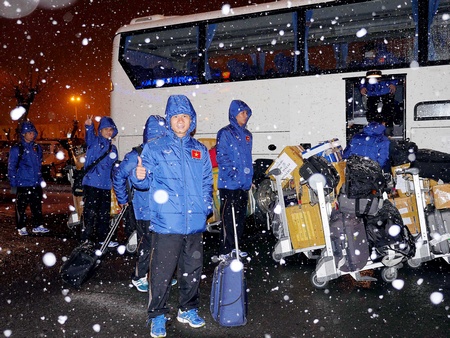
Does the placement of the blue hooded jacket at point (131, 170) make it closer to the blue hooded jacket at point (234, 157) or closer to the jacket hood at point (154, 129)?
the jacket hood at point (154, 129)

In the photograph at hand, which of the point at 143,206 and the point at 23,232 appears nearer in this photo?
the point at 143,206

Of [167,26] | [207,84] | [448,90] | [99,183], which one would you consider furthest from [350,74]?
[99,183]

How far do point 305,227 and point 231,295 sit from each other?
5.96 feet

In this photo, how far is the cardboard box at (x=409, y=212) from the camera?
5.50 meters

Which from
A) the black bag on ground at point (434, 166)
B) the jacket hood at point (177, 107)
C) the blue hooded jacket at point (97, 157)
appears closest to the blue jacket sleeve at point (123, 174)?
the jacket hood at point (177, 107)

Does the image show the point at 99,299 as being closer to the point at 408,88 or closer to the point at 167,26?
the point at 408,88

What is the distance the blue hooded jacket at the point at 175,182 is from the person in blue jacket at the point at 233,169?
192cm

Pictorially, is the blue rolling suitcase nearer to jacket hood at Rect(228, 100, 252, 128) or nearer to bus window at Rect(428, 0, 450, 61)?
jacket hood at Rect(228, 100, 252, 128)

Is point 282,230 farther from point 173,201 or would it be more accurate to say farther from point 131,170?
point 131,170

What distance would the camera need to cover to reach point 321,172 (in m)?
4.79

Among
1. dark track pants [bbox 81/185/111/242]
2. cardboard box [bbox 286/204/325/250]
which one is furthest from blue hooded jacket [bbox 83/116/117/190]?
cardboard box [bbox 286/204/325/250]

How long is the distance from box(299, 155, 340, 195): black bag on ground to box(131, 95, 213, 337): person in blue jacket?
146cm

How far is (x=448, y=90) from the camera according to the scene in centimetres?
712

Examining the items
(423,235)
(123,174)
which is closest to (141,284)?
(123,174)
